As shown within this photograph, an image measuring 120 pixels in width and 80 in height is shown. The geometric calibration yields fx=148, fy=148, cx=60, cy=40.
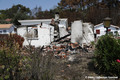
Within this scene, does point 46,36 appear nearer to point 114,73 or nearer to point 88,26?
point 88,26

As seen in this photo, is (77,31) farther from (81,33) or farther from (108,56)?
(108,56)

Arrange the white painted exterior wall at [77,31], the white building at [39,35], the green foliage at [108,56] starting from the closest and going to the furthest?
A: 1. the green foliage at [108,56]
2. the white painted exterior wall at [77,31]
3. the white building at [39,35]

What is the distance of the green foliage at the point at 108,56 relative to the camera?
5.12m

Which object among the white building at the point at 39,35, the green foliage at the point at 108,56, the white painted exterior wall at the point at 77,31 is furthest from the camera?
the white building at the point at 39,35

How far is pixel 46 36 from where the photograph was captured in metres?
12.4

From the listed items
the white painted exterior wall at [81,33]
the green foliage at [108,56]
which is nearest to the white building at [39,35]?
Result: the white painted exterior wall at [81,33]

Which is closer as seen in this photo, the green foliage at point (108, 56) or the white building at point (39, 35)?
the green foliage at point (108, 56)

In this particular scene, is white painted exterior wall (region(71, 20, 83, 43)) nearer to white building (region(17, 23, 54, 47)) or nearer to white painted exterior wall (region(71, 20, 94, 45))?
white painted exterior wall (region(71, 20, 94, 45))

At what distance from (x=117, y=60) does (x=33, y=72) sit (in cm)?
279

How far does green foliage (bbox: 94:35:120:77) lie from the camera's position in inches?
201

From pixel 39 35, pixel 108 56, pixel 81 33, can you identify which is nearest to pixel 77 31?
pixel 81 33

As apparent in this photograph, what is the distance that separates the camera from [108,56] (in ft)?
17.1

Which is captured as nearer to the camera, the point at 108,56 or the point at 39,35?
the point at 108,56

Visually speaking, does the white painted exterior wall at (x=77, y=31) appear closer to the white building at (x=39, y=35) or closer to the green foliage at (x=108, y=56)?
the white building at (x=39, y=35)
